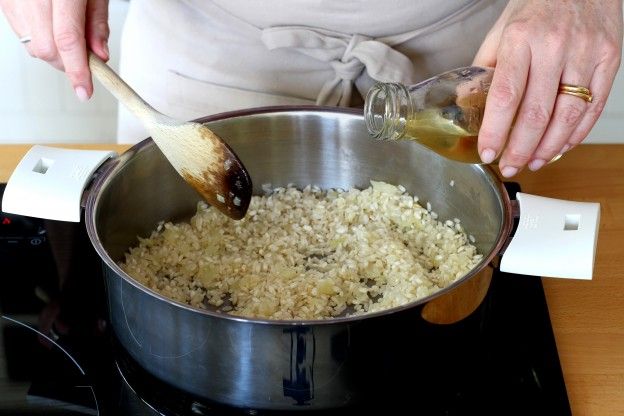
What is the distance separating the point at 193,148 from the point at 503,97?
0.36 m

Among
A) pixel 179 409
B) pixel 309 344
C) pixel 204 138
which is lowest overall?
pixel 179 409

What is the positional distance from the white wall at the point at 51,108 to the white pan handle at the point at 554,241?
43.3 inches

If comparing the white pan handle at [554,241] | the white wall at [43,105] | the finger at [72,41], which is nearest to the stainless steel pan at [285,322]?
the white pan handle at [554,241]

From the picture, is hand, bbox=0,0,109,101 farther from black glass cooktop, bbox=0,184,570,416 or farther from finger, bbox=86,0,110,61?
black glass cooktop, bbox=0,184,570,416

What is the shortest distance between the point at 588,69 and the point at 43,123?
1.44m

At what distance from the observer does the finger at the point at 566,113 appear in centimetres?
88

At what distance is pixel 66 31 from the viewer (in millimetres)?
997

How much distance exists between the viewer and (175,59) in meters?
1.28

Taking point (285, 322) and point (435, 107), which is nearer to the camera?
point (285, 322)

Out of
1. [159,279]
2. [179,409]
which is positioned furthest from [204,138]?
[179,409]

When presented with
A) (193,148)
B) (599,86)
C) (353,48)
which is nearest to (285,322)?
(193,148)

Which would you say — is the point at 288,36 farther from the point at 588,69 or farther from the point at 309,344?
the point at 309,344

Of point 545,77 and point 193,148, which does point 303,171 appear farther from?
point 545,77

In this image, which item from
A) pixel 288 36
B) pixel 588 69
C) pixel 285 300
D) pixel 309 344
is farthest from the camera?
pixel 288 36
